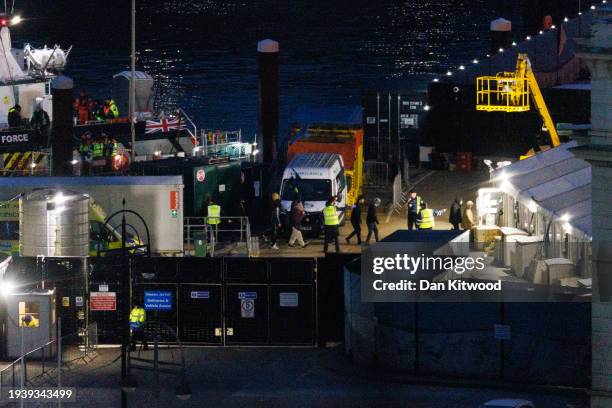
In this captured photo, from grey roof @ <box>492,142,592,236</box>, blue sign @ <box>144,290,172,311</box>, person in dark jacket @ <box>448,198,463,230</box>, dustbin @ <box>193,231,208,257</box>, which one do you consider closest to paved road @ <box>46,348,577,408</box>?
blue sign @ <box>144,290,172,311</box>

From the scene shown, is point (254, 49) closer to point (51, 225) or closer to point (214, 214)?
point (214, 214)

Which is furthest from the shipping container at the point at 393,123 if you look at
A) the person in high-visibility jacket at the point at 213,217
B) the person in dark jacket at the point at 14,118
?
the person in high-visibility jacket at the point at 213,217

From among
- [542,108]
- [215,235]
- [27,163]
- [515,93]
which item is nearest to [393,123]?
[515,93]

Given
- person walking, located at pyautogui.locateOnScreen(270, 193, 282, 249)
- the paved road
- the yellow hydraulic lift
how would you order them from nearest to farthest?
the paved road
person walking, located at pyautogui.locateOnScreen(270, 193, 282, 249)
the yellow hydraulic lift

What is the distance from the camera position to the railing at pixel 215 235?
4338 cm

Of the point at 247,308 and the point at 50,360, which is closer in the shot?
the point at 50,360

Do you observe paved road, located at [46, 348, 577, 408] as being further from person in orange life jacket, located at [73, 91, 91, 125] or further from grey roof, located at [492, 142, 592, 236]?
person in orange life jacket, located at [73, 91, 91, 125]

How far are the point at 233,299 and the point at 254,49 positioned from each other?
11002cm

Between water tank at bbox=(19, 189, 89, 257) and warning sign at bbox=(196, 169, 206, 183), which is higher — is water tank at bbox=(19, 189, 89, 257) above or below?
below

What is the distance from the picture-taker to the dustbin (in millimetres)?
42928

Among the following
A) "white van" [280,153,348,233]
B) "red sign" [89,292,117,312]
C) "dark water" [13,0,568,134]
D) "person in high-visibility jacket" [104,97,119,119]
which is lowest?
"red sign" [89,292,117,312]

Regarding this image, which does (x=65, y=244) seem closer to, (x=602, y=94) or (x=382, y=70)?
(x=602, y=94)

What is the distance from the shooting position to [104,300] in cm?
3672

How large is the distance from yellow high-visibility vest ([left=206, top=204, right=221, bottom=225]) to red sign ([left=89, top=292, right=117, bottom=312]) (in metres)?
8.34
